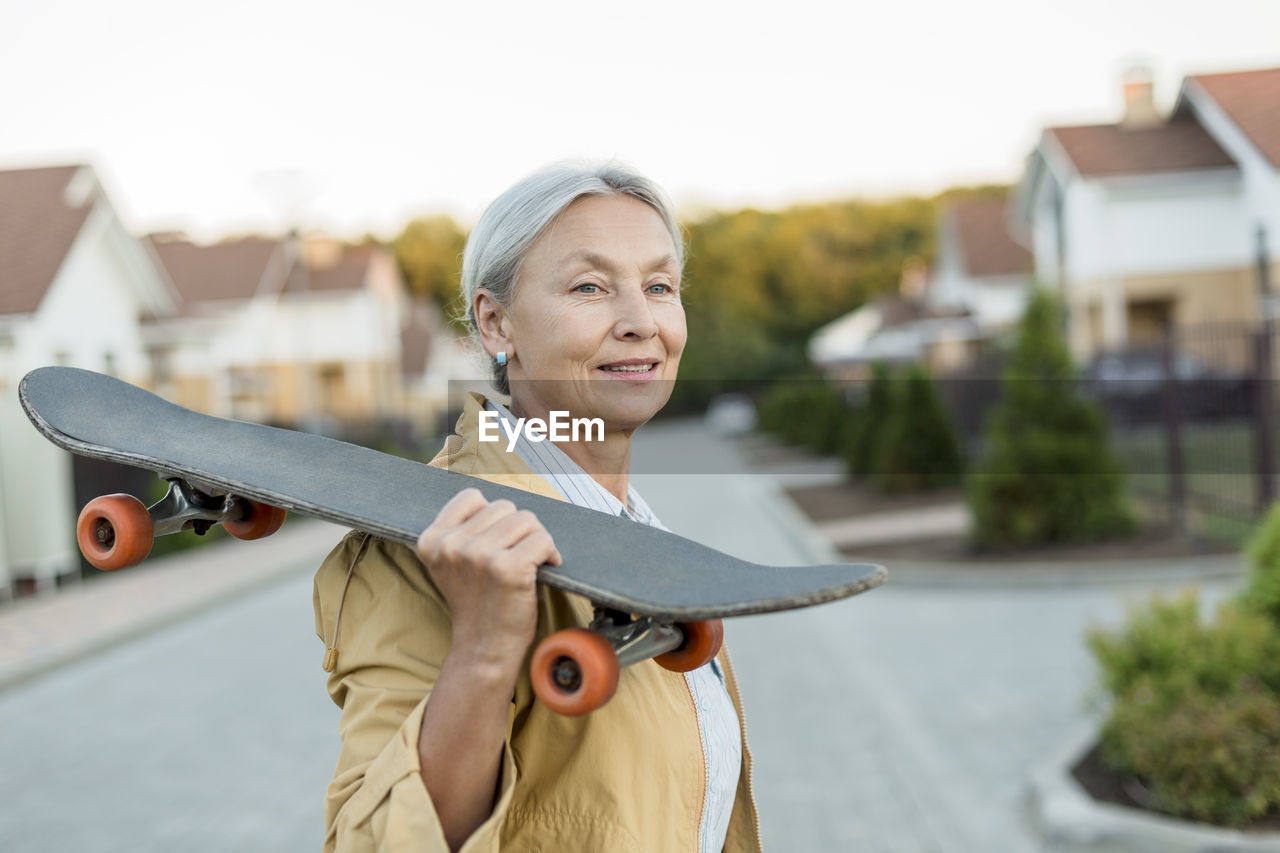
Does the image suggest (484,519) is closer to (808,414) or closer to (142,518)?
(142,518)

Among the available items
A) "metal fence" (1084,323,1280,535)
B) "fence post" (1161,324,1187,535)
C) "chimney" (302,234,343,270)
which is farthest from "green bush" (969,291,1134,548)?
"chimney" (302,234,343,270)

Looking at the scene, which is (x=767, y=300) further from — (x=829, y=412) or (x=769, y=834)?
(x=769, y=834)

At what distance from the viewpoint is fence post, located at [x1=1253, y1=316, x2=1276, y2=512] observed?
10328 mm

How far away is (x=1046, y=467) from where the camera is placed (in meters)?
11.3

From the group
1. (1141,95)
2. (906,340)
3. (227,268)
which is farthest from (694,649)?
(227,268)

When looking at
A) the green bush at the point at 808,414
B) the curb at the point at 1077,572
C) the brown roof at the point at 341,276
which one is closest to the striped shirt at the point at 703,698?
the curb at the point at 1077,572

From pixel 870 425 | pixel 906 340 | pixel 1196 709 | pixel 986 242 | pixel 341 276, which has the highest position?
pixel 1196 709

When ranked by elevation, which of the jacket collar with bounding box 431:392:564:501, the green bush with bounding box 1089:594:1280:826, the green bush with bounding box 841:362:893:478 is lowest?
the green bush with bounding box 841:362:893:478

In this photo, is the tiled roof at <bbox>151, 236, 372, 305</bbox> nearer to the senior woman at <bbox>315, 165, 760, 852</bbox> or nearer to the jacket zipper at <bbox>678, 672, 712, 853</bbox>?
the senior woman at <bbox>315, 165, 760, 852</bbox>

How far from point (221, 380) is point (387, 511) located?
79.5ft

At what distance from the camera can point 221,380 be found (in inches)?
936

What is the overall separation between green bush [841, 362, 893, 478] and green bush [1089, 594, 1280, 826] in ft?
48.5

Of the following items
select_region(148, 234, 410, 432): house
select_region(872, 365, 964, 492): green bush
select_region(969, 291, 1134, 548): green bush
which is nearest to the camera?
select_region(969, 291, 1134, 548): green bush

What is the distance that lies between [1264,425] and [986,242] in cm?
2691
